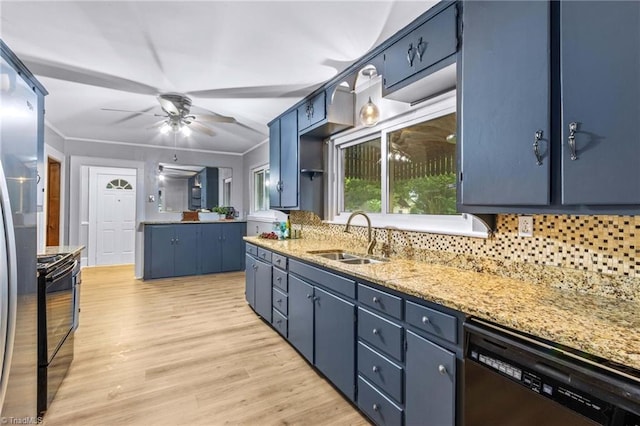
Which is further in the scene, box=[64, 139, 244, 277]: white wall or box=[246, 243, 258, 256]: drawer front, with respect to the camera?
box=[64, 139, 244, 277]: white wall

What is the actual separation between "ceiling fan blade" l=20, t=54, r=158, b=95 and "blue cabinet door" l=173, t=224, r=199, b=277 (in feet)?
9.49

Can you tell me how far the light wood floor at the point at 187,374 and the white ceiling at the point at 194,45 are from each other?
235 centimetres

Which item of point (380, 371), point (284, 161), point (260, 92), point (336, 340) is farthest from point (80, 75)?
point (380, 371)

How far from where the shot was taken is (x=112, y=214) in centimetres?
625

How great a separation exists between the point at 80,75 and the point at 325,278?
8.97ft

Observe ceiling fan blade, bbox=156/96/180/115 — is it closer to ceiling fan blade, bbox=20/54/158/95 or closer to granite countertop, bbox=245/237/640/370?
ceiling fan blade, bbox=20/54/158/95

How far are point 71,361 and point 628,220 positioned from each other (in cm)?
355

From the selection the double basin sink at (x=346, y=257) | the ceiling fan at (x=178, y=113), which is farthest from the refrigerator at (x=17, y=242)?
the double basin sink at (x=346, y=257)

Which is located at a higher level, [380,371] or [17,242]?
[17,242]

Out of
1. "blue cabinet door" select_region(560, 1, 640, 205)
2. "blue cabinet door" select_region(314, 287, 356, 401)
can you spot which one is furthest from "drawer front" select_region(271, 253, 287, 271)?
"blue cabinet door" select_region(560, 1, 640, 205)

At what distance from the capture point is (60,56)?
95.2 inches

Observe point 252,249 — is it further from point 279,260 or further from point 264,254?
point 279,260

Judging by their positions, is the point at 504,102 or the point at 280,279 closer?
the point at 504,102

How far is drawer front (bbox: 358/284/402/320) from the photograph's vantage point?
5.13ft
